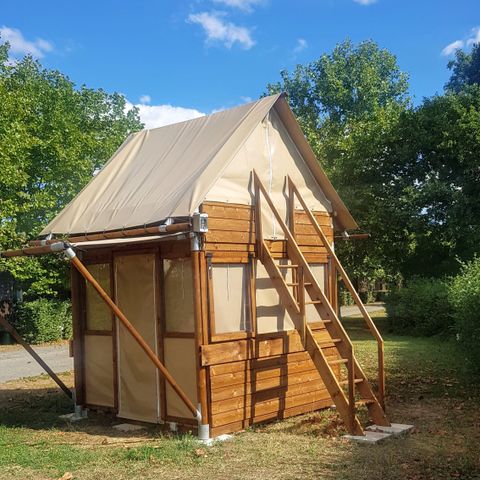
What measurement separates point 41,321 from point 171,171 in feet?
49.6

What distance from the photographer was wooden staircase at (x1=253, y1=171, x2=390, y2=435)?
7816 mm

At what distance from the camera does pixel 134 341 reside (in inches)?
356

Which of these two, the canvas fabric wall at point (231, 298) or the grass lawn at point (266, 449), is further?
the canvas fabric wall at point (231, 298)

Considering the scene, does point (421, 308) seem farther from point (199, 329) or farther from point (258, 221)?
point (199, 329)

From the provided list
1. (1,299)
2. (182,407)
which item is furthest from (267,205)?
(1,299)

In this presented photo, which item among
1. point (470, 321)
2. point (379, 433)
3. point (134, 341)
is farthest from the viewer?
point (470, 321)

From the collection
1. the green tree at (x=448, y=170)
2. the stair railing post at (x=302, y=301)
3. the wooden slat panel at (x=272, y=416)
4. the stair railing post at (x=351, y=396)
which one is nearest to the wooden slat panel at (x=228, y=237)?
the stair railing post at (x=302, y=301)

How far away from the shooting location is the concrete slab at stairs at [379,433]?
7473mm

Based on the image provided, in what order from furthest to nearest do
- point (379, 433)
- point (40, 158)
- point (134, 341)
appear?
point (40, 158) < point (134, 341) < point (379, 433)

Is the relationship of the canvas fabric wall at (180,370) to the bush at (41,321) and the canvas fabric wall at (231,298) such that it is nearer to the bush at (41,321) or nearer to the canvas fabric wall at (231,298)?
the canvas fabric wall at (231,298)

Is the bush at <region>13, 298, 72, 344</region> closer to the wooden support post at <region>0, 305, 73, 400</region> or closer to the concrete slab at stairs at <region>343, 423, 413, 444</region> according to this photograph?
the wooden support post at <region>0, 305, 73, 400</region>

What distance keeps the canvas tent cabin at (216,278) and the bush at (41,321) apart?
1332 cm

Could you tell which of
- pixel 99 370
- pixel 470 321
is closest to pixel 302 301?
pixel 99 370

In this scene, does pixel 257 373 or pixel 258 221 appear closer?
pixel 257 373
